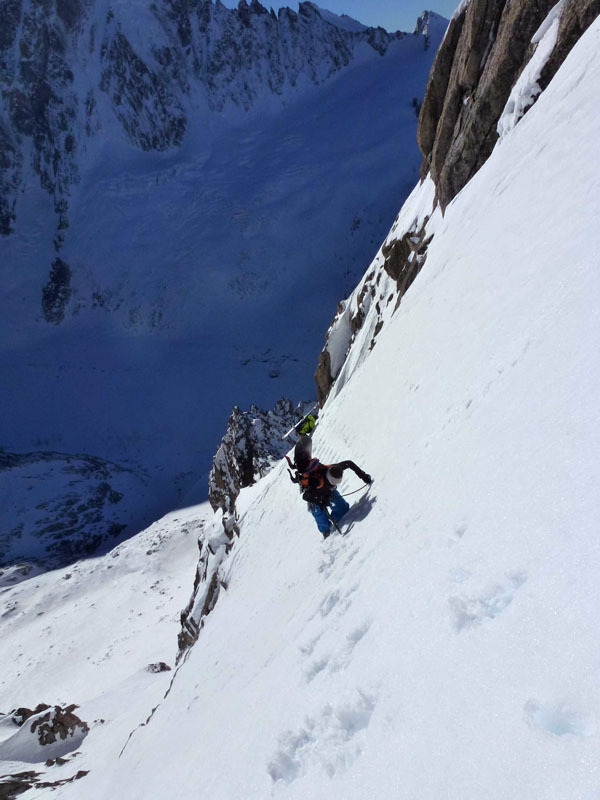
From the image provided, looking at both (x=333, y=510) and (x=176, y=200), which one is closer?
(x=333, y=510)

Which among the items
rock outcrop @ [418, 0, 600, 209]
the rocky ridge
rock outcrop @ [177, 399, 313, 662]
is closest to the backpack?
rock outcrop @ [177, 399, 313, 662]

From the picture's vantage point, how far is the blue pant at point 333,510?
27.1 ft

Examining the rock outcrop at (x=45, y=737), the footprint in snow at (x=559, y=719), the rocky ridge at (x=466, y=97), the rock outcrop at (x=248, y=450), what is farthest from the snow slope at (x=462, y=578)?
the rock outcrop at (x=248, y=450)

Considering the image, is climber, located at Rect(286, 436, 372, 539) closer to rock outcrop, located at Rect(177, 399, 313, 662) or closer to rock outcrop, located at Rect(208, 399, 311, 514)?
rock outcrop, located at Rect(177, 399, 313, 662)

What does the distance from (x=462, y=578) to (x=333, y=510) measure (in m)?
4.67

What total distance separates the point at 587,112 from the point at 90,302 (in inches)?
2897

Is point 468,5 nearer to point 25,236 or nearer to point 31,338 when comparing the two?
point 31,338

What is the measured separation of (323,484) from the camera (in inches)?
318

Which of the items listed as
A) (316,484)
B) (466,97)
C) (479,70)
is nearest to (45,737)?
(316,484)

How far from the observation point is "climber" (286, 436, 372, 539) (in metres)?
7.97

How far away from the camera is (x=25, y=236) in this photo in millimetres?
76188

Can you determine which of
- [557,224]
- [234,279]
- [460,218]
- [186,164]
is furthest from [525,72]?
[186,164]

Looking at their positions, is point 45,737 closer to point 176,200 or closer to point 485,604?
point 485,604

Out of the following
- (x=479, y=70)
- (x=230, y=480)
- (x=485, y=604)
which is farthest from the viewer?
(x=230, y=480)
